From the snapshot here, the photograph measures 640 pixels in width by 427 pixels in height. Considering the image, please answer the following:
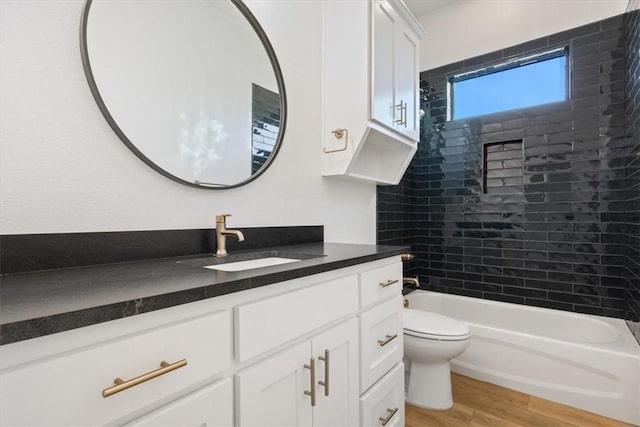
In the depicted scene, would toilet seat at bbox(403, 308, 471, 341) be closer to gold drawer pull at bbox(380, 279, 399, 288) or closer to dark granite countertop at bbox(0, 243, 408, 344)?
gold drawer pull at bbox(380, 279, 399, 288)

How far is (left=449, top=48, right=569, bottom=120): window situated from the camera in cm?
245

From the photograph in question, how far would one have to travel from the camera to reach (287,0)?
5.55 ft

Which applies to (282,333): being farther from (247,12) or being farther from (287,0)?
(287,0)

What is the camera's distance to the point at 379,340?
1308 millimetres

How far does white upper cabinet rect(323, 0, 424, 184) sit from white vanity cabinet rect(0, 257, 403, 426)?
0.80m

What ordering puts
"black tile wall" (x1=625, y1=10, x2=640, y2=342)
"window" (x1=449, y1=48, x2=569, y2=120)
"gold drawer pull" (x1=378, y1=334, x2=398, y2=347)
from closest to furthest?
"gold drawer pull" (x1=378, y1=334, x2=398, y2=347)
"black tile wall" (x1=625, y1=10, x2=640, y2=342)
"window" (x1=449, y1=48, x2=569, y2=120)

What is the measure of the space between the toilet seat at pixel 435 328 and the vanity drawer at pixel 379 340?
13.4 inches

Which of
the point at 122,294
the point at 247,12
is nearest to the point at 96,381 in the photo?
the point at 122,294

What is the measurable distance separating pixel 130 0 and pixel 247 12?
1.72 feet

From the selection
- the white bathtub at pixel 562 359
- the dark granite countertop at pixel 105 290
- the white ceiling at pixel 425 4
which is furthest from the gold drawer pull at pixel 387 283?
the white ceiling at pixel 425 4

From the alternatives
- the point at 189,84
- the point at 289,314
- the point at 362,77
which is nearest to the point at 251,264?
the point at 289,314

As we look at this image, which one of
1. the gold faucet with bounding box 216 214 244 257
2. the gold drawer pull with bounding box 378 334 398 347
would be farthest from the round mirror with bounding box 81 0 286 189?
the gold drawer pull with bounding box 378 334 398 347

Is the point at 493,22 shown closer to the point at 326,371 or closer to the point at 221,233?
the point at 221,233

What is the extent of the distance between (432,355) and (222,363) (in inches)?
56.5
